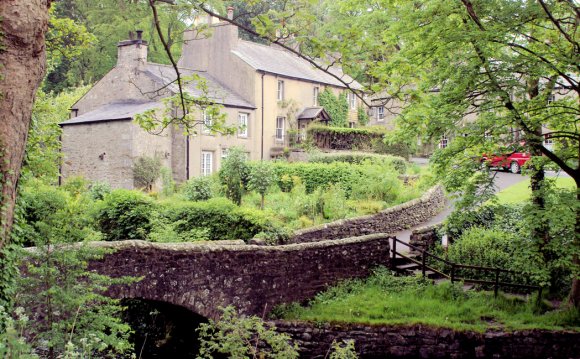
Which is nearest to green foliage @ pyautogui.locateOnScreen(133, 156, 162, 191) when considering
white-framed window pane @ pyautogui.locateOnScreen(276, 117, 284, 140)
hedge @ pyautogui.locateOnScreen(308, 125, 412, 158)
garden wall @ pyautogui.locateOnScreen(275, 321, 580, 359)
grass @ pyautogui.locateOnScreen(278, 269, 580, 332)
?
white-framed window pane @ pyautogui.locateOnScreen(276, 117, 284, 140)

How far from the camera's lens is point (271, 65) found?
41.8 m

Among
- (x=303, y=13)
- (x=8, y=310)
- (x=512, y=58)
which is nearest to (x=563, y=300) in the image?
(x=512, y=58)

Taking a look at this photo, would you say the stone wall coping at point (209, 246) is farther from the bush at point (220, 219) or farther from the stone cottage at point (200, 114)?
the stone cottage at point (200, 114)

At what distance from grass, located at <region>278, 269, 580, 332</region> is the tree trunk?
1080cm

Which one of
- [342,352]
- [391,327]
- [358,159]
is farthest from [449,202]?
[342,352]

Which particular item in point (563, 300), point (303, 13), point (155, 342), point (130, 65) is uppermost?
point (130, 65)

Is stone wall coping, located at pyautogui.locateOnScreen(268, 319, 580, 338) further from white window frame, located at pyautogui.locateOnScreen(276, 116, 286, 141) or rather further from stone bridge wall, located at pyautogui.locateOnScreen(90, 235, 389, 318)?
white window frame, located at pyautogui.locateOnScreen(276, 116, 286, 141)

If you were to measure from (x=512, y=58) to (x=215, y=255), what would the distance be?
26.0 ft

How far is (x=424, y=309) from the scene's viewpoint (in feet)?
54.2

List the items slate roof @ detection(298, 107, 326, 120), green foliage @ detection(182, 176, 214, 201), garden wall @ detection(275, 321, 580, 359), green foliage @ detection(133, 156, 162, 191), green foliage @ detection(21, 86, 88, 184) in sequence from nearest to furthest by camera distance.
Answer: green foliage @ detection(21, 86, 88, 184) → garden wall @ detection(275, 321, 580, 359) → green foliage @ detection(182, 176, 214, 201) → green foliage @ detection(133, 156, 162, 191) → slate roof @ detection(298, 107, 326, 120)

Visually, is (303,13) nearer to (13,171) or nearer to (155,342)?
(13,171)

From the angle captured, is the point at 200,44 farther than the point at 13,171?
Yes

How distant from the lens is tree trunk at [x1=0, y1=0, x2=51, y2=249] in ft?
19.5

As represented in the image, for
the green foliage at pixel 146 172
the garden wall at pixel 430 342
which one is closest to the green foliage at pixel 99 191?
the green foliage at pixel 146 172
